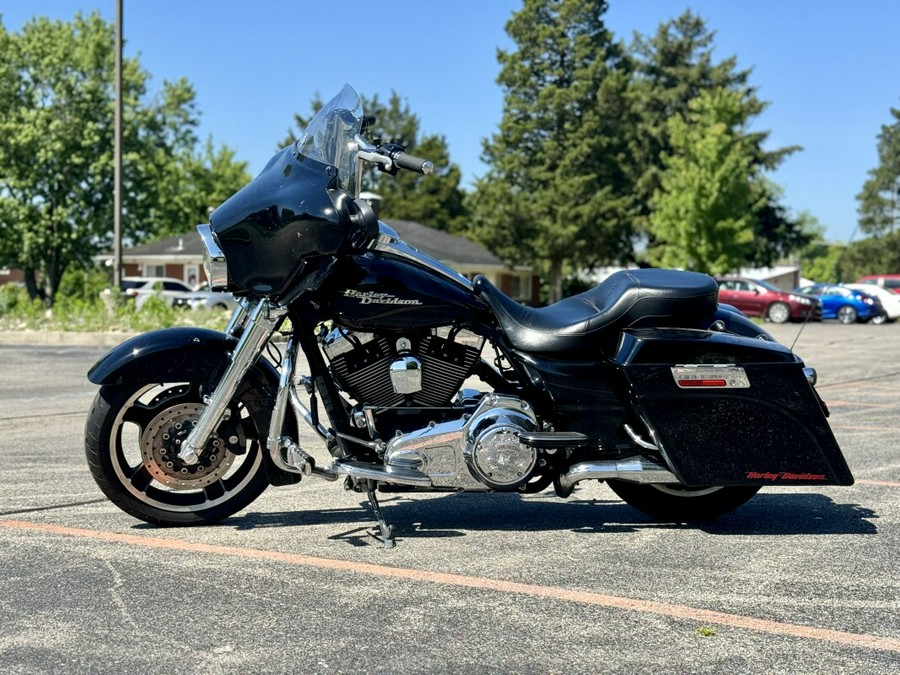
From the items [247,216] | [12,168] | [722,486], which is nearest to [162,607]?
[247,216]

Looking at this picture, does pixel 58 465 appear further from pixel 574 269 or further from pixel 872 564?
pixel 574 269

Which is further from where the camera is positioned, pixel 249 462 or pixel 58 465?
pixel 58 465

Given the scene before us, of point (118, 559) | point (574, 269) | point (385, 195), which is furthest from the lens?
point (385, 195)

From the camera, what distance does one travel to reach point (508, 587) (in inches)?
176

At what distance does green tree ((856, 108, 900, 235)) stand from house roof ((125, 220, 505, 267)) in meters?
45.3

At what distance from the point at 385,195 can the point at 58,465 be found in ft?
235

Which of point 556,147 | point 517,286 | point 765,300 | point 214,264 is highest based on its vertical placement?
point 556,147

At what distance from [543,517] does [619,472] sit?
2.41ft

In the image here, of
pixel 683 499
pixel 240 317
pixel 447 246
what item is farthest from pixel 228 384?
pixel 447 246

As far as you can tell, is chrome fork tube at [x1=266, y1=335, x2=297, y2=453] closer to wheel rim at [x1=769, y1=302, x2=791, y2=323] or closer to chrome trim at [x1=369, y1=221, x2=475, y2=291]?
chrome trim at [x1=369, y1=221, x2=475, y2=291]

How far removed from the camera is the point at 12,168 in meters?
44.8

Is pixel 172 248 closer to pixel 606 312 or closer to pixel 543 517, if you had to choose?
pixel 543 517

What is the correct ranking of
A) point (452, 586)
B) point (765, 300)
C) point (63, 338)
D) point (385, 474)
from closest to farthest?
1. point (452, 586)
2. point (385, 474)
3. point (63, 338)
4. point (765, 300)

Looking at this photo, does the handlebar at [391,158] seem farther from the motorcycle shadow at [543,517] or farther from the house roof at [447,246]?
the house roof at [447,246]
